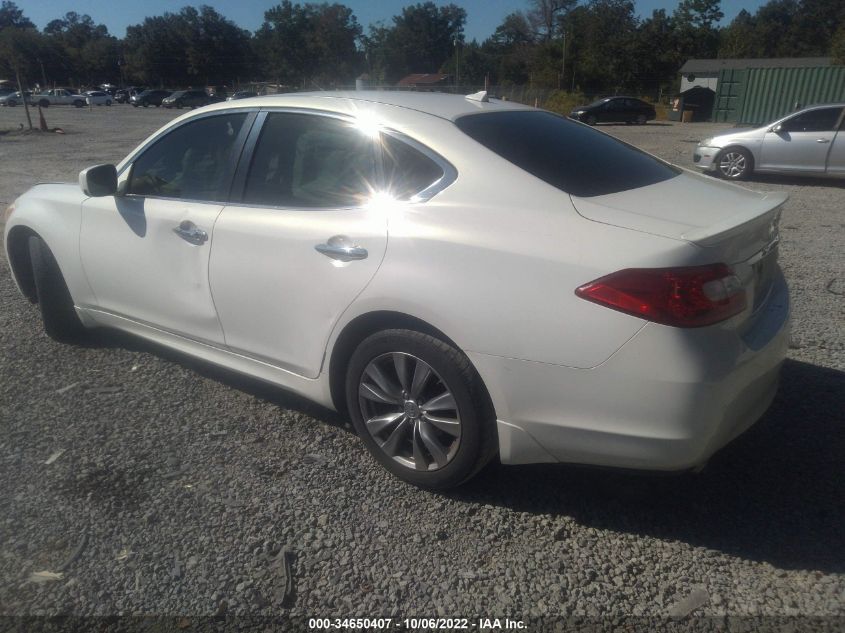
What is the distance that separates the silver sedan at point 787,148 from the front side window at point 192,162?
10.8m

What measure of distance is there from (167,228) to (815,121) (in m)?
11.4

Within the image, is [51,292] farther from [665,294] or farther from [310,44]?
[310,44]

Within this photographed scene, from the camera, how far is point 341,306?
2.81 meters

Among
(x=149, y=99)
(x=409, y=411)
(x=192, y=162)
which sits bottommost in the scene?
(x=149, y=99)

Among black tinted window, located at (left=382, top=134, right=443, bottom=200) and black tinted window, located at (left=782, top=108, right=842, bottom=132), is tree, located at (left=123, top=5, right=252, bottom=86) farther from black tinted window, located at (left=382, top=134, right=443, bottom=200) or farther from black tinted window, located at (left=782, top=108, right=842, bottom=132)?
black tinted window, located at (left=382, top=134, right=443, bottom=200)

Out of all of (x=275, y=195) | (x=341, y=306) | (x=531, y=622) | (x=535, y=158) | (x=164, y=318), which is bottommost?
(x=531, y=622)

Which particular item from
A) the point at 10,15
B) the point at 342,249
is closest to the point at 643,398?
the point at 342,249

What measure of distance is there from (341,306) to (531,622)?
4.60ft

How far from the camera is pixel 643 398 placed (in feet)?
7.28

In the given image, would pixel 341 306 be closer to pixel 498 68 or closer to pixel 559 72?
pixel 559 72

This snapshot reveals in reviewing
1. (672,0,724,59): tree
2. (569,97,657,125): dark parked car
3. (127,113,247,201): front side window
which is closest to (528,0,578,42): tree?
(672,0,724,59): tree

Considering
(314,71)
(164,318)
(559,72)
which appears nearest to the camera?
(164,318)

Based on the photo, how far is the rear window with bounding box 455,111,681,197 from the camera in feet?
8.91

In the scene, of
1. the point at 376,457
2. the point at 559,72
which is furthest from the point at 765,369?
the point at 559,72
